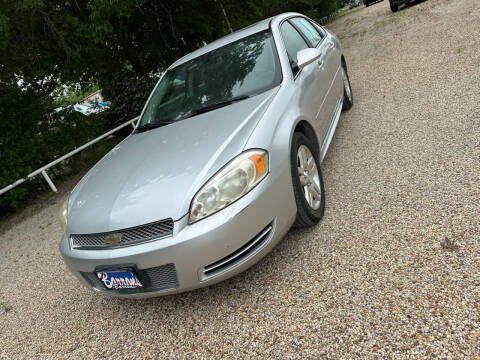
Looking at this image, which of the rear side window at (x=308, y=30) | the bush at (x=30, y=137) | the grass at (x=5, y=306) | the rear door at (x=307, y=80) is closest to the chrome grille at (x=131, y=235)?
the rear door at (x=307, y=80)

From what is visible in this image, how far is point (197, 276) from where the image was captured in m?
2.13

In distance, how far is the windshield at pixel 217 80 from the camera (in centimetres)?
306

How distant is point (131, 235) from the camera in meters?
2.16

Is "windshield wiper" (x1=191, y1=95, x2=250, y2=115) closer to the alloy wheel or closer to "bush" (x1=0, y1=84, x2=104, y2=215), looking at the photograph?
the alloy wheel

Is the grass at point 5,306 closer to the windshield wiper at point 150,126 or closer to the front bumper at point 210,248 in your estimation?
the front bumper at point 210,248

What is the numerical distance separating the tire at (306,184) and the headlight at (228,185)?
0.37 m

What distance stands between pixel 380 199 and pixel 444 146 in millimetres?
1012

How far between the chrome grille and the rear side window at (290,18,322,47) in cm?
308

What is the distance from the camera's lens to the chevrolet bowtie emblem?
2.18 meters

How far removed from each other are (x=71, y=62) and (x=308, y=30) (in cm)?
571

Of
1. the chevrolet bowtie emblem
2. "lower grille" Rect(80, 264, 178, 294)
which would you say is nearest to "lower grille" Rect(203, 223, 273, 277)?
"lower grille" Rect(80, 264, 178, 294)

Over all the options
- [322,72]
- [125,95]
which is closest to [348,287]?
[322,72]

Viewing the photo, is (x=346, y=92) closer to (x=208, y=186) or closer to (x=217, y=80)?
(x=217, y=80)

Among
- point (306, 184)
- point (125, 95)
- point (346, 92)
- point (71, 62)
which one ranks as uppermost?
point (71, 62)
